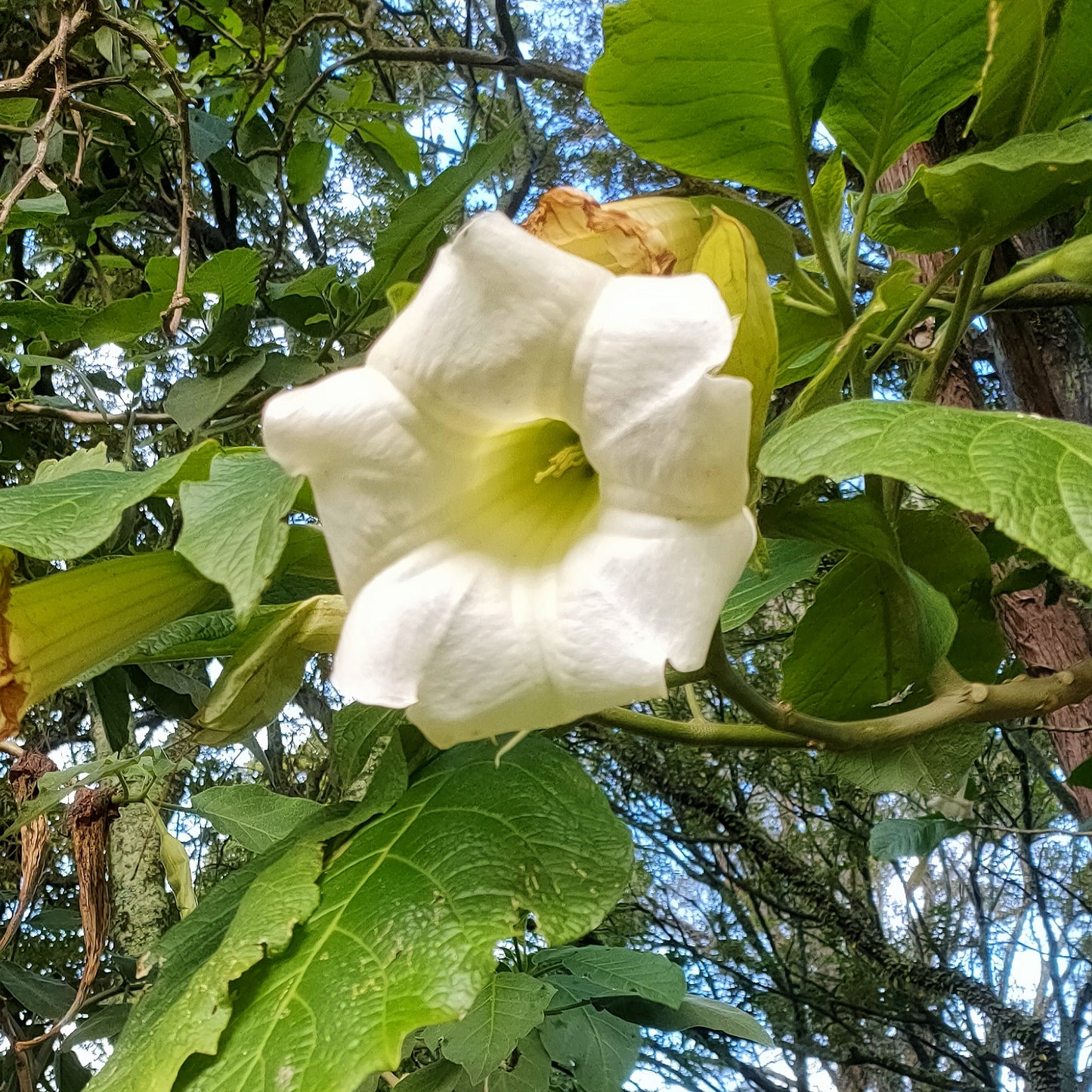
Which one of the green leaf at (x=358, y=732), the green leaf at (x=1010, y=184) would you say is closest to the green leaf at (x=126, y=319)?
the green leaf at (x=358, y=732)

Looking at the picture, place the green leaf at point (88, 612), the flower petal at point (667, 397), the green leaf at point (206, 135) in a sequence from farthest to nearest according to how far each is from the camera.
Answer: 1. the green leaf at point (206, 135)
2. the green leaf at point (88, 612)
3. the flower petal at point (667, 397)

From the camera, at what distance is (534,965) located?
0.75 metres

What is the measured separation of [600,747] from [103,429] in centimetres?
82

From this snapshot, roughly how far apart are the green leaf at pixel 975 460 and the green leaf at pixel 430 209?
46cm

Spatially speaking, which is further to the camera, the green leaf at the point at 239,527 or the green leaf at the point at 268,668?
the green leaf at the point at 268,668

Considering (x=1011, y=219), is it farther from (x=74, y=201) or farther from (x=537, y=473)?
(x=74, y=201)

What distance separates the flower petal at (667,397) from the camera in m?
0.20

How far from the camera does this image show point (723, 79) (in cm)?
36

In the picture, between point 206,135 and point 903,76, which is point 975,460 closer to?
point 903,76

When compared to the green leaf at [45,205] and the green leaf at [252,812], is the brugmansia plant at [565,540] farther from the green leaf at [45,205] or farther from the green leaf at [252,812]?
the green leaf at [45,205]

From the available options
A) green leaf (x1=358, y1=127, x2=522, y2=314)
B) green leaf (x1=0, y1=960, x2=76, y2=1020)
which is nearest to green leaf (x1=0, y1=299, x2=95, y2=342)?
green leaf (x1=358, y1=127, x2=522, y2=314)

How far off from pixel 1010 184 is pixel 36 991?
90 centimetres

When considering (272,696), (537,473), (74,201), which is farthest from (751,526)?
(74,201)

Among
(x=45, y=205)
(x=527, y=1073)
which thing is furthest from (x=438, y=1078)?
(x=45, y=205)
